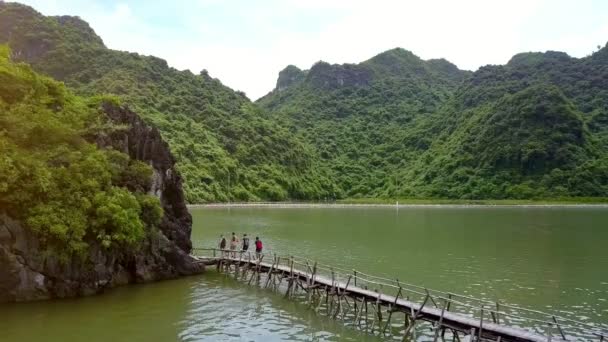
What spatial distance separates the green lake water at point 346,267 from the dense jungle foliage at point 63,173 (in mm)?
4078

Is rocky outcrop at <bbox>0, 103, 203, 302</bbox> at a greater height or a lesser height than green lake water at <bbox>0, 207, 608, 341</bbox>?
greater

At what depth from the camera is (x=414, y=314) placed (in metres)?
23.8

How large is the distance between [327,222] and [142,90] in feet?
320

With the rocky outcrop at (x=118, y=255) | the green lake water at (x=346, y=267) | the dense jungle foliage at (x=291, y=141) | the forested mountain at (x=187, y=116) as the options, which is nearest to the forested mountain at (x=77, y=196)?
the rocky outcrop at (x=118, y=255)

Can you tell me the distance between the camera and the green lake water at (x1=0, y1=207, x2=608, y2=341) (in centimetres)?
2484

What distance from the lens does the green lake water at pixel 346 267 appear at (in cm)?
2484

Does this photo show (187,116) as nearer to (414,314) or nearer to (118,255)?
(118,255)

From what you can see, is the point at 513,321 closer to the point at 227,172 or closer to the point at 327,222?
the point at 327,222

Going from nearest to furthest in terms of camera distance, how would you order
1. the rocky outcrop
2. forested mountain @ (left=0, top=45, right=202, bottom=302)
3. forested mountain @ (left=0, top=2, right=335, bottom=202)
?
the rocky outcrop
forested mountain @ (left=0, top=45, right=202, bottom=302)
forested mountain @ (left=0, top=2, right=335, bottom=202)

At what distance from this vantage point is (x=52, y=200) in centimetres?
2939

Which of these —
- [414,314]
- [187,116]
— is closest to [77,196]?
[414,314]

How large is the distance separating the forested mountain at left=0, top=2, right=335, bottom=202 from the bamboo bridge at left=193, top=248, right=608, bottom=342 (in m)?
96.0

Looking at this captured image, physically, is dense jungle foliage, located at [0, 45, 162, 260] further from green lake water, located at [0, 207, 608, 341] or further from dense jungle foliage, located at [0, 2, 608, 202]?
dense jungle foliage, located at [0, 2, 608, 202]

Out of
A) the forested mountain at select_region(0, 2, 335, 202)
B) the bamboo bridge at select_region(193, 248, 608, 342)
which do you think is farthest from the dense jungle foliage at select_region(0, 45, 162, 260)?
the forested mountain at select_region(0, 2, 335, 202)
